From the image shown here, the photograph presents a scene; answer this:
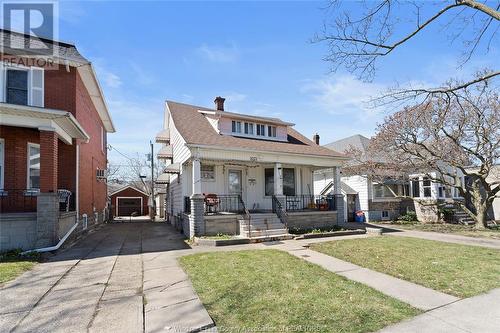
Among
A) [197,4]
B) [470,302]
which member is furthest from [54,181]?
[470,302]

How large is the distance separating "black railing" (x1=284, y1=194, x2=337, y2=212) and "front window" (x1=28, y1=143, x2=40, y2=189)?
35.6 ft

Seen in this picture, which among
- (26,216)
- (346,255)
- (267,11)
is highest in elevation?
(267,11)

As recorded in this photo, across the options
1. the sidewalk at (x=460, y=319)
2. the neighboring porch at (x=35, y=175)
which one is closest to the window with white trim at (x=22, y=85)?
the neighboring porch at (x=35, y=175)

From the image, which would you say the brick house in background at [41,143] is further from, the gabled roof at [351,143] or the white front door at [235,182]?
the gabled roof at [351,143]

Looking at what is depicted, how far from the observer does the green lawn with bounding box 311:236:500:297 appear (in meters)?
6.18

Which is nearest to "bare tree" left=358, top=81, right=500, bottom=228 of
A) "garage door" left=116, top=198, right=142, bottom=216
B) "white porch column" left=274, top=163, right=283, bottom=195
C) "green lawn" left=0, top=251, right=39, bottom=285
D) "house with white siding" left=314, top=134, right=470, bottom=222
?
"house with white siding" left=314, top=134, right=470, bottom=222

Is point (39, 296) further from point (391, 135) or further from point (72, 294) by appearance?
point (391, 135)

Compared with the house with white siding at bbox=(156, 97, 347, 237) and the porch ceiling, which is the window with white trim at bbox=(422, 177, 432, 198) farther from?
the porch ceiling

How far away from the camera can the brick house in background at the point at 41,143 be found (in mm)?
9414

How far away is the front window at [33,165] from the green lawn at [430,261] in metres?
10.2

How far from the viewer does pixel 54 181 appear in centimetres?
978

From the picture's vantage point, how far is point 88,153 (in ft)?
52.6

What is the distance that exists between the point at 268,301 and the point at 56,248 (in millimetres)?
7676

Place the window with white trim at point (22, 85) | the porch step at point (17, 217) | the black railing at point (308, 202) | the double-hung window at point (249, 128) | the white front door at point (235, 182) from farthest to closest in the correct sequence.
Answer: the double-hung window at point (249, 128) → the black railing at point (308, 202) → the white front door at point (235, 182) → the window with white trim at point (22, 85) → the porch step at point (17, 217)
